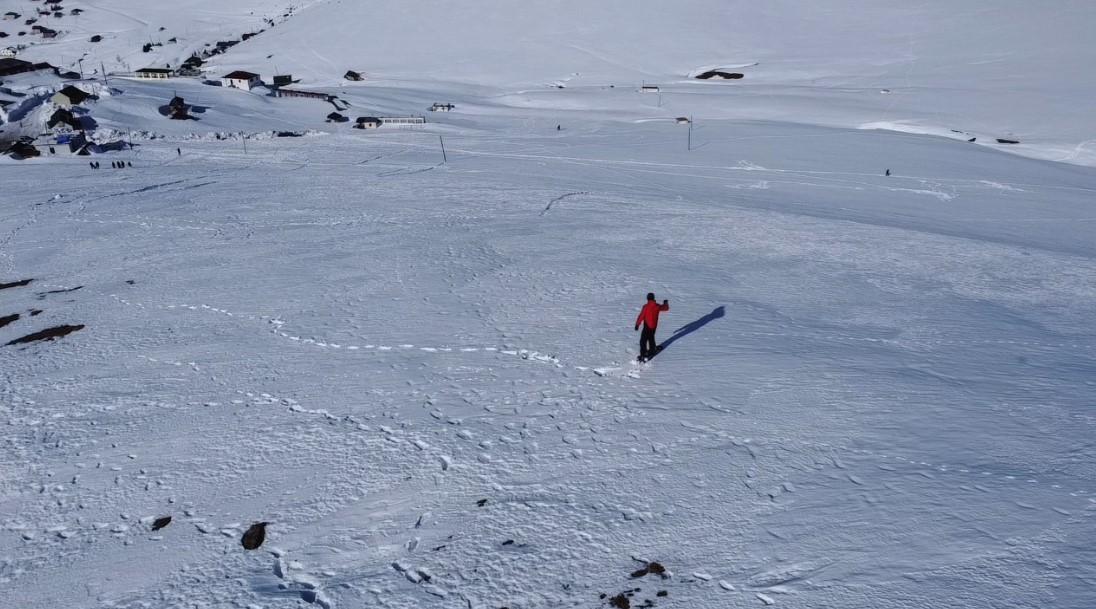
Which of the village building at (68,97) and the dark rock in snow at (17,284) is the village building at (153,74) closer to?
the village building at (68,97)

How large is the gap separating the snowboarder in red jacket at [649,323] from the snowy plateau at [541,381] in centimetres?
23

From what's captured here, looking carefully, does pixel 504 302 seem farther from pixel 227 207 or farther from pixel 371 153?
pixel 371 153

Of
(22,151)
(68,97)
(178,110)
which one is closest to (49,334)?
(22,151)

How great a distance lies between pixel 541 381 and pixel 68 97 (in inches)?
1521

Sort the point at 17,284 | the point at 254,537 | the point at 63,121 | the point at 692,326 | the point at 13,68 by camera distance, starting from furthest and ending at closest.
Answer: the point at 13,68 < the point at 63,121 < the point at 17,284 < the point at 692,326 < the point at 254,537

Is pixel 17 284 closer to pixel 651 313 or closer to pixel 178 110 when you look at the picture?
pixel 651 313

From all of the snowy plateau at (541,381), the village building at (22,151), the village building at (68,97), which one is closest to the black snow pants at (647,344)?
the snowy plateau at (541,381)

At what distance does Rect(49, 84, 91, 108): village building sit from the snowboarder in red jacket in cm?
3792

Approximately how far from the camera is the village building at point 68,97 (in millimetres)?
35213

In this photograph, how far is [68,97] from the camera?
117ft

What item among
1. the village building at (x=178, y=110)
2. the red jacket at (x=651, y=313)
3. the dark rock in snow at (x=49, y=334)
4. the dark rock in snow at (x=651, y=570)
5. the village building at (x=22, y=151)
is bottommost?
the dark rock in snow at (x=651, y=570)

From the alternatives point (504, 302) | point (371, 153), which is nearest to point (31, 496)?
point (504, 302)

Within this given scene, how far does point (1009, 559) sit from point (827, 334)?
18.5 ft

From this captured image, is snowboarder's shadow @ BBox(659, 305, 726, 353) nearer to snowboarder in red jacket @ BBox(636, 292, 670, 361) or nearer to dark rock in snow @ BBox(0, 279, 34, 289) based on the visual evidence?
snowboarder in red jacket @ BBox(636, 292, 670, 361)
